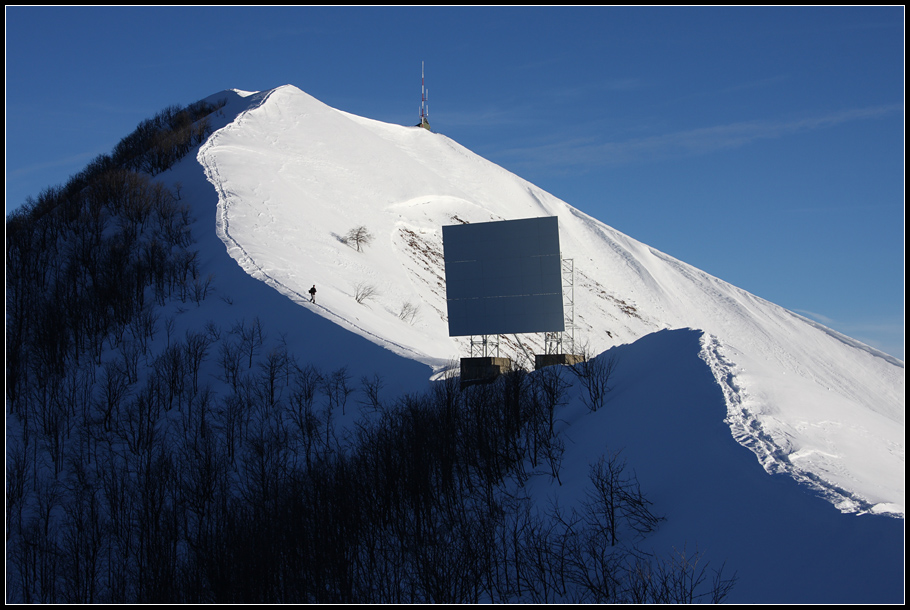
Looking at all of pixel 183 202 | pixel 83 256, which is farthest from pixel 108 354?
pixel 183 202

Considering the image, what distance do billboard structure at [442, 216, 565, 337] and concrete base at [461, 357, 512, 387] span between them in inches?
61.5

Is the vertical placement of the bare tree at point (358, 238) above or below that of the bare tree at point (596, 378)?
above

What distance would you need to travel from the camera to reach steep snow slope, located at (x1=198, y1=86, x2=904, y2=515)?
73.4 feet

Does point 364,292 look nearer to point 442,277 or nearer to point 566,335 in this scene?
point 566,335

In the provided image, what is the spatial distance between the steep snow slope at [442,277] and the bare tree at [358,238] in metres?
0.77

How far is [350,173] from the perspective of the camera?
89.4 metres

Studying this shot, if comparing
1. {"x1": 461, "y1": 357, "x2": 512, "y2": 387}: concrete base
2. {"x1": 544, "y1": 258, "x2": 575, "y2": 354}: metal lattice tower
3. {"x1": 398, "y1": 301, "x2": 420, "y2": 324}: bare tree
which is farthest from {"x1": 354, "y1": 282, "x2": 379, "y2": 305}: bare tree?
{"x1": 461, "y1": 357, "x2": 512, "y2": 387}: concrete base

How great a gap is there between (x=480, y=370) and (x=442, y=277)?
35.3 meters

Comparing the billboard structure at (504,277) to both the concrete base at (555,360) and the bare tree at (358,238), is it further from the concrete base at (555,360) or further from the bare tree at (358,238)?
the bare tree at (358,238)

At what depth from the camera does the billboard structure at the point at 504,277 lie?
38.7 meters

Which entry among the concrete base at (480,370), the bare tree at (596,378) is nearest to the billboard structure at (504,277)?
the concrete base at (480,370)

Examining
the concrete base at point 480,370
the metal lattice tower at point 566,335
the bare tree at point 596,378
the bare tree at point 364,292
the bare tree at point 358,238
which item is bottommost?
the bare tree at point 596,378

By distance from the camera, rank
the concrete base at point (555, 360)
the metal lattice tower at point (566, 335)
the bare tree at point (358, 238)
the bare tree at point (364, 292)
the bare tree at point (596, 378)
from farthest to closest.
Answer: the bare tree at point (358, 238)
the bare tree at point (364, 292)
the metal lattice tower at point (566, 335)
the concrete base at point (555, 360)
the bare tree at point (596, 378)

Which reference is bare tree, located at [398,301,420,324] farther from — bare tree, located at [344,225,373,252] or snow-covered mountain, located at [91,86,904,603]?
bare tree, located at [344,225,373,252]
